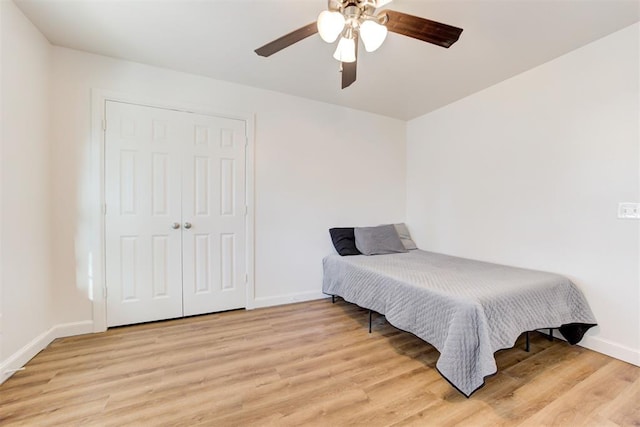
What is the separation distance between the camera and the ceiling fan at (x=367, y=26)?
1.37 metres

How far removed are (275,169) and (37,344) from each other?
2421 millimetres

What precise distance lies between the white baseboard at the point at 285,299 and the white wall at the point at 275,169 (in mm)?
11

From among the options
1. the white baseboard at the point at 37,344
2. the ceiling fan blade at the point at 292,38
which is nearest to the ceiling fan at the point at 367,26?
the ceiling fan blade at the point at 292,38

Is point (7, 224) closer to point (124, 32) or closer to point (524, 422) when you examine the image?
point (124, 32)

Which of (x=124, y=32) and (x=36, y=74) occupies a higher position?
(x=124, y=32)

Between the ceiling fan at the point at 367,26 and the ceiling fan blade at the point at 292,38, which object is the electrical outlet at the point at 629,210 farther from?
the ceiling fan blade at the point at 292,38

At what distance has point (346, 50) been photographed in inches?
63.1

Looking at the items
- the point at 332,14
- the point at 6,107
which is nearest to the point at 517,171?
the point at 332,14

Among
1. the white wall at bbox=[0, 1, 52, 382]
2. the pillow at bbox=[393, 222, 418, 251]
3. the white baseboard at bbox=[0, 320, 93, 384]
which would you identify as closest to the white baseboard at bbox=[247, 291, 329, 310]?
the pillow at bbox=[393, 222, 418, 251]

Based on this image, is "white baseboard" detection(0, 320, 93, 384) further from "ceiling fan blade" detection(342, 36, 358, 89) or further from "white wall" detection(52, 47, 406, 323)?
"ceiling fan blade" detection(342, 36, 358, 89)

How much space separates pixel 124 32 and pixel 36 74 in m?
0.74

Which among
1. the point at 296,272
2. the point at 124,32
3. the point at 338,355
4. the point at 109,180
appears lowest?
the point at 338,355

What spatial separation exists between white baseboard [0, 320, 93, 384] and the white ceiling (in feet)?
7.64

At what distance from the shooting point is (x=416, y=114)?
3.67m
